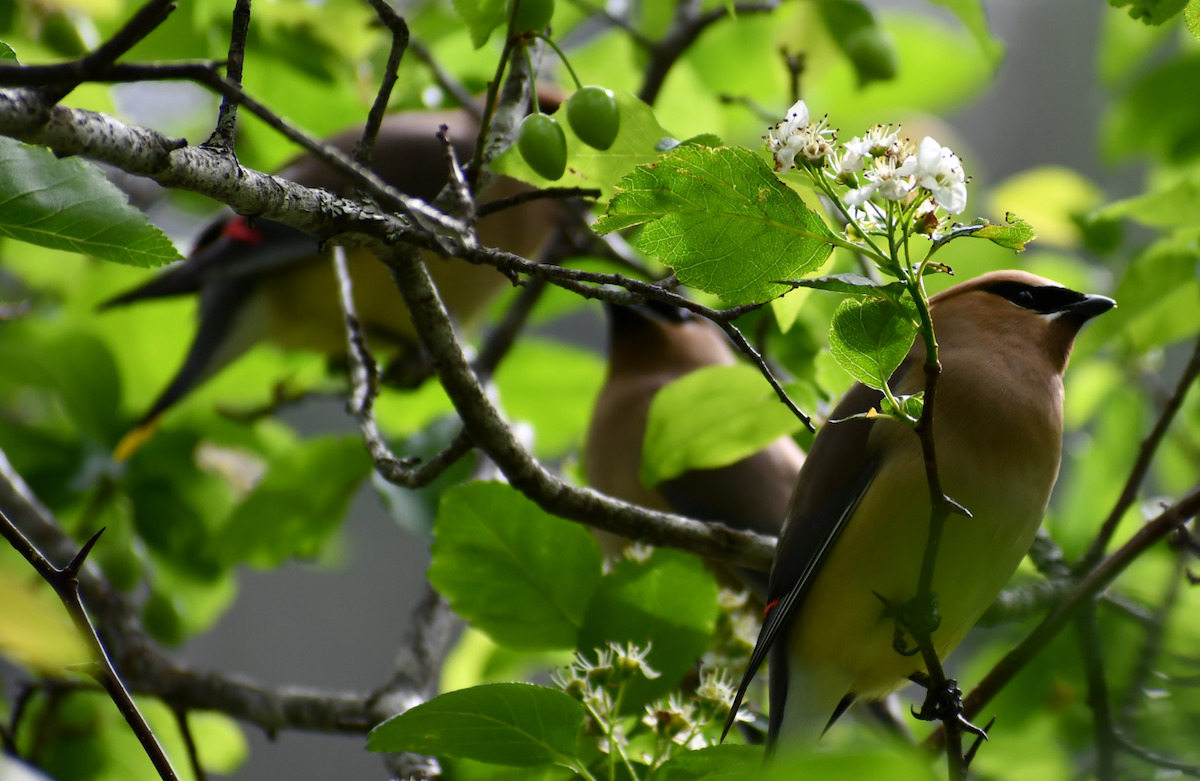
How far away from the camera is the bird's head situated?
111 cm

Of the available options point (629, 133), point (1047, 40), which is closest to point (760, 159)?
point (629, 133)

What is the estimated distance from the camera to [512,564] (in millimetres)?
970

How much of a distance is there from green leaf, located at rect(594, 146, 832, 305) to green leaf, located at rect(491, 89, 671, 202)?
0.18 m

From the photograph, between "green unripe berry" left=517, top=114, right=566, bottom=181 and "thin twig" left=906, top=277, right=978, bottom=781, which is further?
"green unripe berry" left=517, top=114, right=566, bottom=181

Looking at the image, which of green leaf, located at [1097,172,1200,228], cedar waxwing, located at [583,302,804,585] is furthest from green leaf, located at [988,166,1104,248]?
green leaf, located at [1097,172,1200,228]

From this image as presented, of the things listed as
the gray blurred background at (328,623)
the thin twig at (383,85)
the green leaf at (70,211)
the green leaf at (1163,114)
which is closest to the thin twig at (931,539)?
the thin twig at (383,85)

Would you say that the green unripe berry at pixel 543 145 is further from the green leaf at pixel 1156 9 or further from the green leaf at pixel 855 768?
A: the green leaf at pixel 855 768

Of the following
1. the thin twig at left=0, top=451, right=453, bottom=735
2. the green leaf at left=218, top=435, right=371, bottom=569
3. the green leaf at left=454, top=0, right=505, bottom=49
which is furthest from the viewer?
the green leaf at left=218, top=435, right=371, bottom=569

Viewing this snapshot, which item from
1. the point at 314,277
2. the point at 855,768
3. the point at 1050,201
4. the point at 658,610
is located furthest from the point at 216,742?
the point at 1050,201

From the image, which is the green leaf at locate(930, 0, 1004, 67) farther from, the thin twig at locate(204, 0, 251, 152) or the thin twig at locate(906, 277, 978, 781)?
the thin twig at locate(204, 0, 251, 152)

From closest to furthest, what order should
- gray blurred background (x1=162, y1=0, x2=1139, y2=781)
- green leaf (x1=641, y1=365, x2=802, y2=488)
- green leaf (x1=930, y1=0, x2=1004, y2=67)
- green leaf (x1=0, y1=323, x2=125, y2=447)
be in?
1. green leaf (x1=641, y1=365, x2=802, y2=488)
2. green leaf (x1=930, y1=0, x2=1004, y2=67)
3. green leaf (x1=0, y1=323, x2=125, y2=447)
4. gray blurred background (x1=162, y1=0, x2=1139, y2=781)

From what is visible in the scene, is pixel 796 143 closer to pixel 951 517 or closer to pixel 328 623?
pixel 951 517

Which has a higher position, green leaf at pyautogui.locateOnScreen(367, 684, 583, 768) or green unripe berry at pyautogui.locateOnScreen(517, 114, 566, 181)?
green unripe berry at pyautogui.locateOnScreen(517, 114, 566, 181)

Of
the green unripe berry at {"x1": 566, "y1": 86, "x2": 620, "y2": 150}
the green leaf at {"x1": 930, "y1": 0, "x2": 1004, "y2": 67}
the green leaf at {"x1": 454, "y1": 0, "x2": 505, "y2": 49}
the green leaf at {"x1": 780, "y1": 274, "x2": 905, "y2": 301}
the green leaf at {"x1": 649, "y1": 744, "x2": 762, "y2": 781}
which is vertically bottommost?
the green leaf at {"x1": 649, "y1": 744, "x2": 762, "y2": 781}
